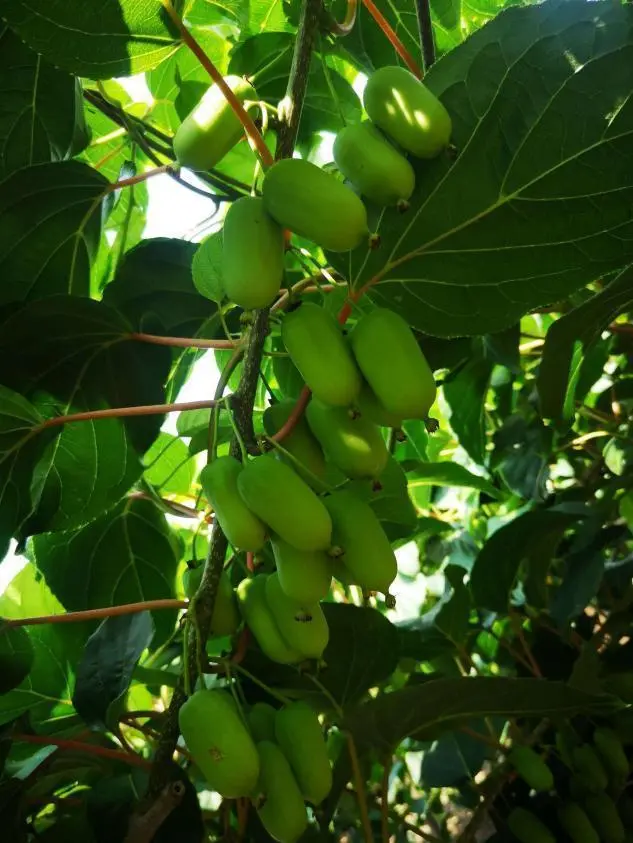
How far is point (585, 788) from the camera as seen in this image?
103 cm

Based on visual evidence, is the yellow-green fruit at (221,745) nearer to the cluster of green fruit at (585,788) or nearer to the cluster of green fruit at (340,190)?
the cluster of green fruit at (340,190)

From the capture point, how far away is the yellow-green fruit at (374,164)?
0.60 meters

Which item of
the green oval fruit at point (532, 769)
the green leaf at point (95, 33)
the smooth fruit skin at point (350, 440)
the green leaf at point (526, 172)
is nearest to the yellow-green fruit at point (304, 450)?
the smooth fruit skin at point (350, 440)

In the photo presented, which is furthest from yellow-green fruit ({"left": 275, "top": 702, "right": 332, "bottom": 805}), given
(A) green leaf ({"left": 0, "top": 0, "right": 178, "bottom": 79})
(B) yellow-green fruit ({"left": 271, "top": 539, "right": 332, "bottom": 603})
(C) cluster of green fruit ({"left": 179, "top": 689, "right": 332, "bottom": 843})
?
(A) green leaf ({"left": 0, "top": 0, "right": 178, "bottom": 79})

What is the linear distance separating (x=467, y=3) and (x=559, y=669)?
1143 mm

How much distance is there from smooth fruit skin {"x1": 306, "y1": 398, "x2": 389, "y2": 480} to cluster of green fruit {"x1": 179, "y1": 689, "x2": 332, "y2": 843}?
0.70 feet

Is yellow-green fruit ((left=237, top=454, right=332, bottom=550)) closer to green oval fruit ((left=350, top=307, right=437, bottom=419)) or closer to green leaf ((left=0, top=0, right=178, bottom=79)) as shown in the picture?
green oval fruit ((left=350, top=307, right=437, bottom=419))

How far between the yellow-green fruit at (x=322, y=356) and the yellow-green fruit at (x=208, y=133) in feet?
0.63

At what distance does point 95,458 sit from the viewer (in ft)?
2.91

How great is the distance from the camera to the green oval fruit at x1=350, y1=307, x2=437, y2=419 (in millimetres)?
567

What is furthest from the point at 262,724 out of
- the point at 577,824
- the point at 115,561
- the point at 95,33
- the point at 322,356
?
the point at 95,33

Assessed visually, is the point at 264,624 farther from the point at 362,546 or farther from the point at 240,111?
the point at 240,111

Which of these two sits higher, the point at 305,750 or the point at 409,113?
the point at 409,113

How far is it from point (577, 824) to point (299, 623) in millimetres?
617
